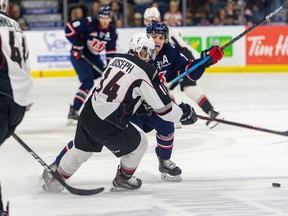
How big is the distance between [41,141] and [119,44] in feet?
16.1

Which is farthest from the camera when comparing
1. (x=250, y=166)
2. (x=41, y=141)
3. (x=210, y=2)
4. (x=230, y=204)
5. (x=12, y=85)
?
(x=210, y=2)

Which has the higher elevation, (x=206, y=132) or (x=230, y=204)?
(x=230, y=204)

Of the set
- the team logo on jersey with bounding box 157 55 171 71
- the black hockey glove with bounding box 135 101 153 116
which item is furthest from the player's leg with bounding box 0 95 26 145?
the team logo on jersey with bounding box 157 55 171 71

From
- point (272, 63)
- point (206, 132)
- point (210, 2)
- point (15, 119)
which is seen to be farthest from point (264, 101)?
point (15, 119)

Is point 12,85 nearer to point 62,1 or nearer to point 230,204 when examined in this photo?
point 230,204

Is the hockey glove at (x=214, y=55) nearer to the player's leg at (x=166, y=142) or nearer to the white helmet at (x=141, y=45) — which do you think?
the player's leg at (x=166, y=142)

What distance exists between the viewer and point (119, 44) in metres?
10.9

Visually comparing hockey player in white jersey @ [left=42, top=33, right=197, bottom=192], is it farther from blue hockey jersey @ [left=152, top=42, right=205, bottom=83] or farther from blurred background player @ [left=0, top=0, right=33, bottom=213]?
blurred background player @ [left=0, top=0, right=33, bottom=213]

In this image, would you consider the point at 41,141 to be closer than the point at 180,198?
No

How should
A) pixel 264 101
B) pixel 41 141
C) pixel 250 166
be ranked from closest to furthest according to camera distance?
pixel 250 166 → pixel 41 141 → pixel 264 101

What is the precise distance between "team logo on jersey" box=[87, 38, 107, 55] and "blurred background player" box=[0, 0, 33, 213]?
3875mm

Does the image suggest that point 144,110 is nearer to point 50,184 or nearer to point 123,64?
point 123,64

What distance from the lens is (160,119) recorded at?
4648mm

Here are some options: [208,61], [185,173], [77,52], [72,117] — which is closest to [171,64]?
[208,61]
